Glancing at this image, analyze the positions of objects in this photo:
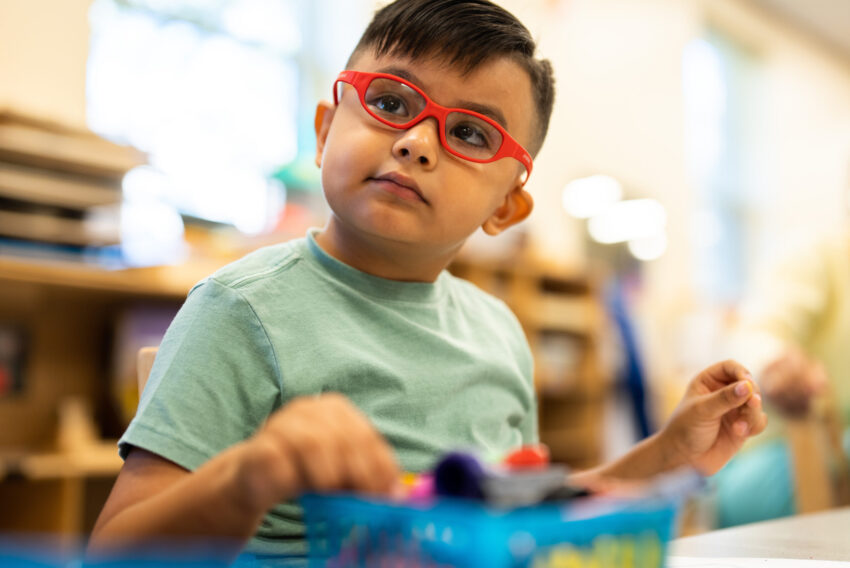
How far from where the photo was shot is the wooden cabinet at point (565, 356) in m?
3.38

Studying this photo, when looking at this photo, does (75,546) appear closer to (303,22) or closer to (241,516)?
(241,516)

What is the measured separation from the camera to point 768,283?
6.64 ft

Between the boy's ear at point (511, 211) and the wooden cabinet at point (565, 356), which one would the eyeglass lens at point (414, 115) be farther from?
the wooden cabinet at point (565, 356)

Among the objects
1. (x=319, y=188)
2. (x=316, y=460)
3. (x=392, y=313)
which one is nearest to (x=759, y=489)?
(x=392, y=313)

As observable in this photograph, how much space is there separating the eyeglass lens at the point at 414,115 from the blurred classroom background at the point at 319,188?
0.24 metres

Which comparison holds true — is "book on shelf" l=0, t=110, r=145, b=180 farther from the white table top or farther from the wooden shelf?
the white table top

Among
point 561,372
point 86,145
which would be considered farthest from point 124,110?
point 561,372

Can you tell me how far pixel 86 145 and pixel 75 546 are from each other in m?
1.65

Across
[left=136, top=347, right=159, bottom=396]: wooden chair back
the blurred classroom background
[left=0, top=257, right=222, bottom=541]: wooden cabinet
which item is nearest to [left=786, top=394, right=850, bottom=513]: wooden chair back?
the blurred classroom background

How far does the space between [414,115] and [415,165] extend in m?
0.05

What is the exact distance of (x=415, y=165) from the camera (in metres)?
0.75

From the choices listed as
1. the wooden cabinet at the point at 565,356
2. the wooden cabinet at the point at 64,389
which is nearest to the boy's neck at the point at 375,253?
the wooden cabinet at the point at 64,389

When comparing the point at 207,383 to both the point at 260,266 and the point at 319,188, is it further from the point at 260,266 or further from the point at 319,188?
the point at 319,188

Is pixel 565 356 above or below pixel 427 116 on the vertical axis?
below
